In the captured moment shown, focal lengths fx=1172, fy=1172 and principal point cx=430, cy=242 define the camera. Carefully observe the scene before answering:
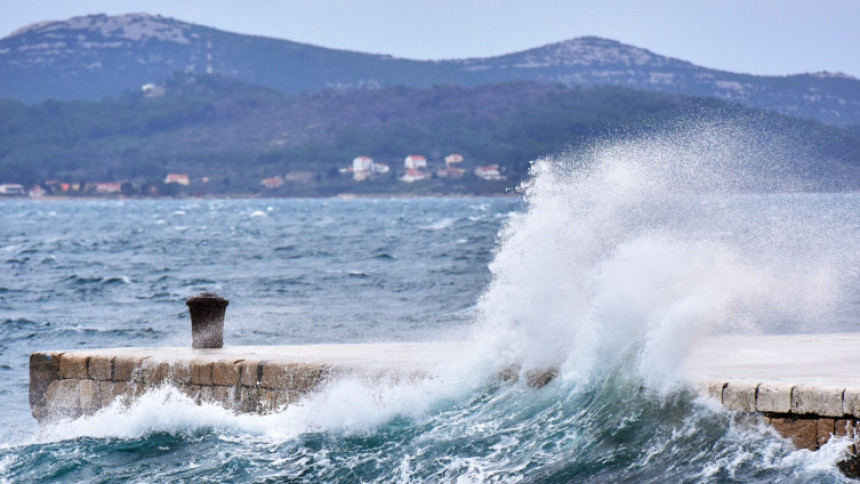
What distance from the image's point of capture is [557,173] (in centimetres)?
1222

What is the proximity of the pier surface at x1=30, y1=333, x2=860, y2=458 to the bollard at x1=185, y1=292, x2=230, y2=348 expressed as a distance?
7.4 inches

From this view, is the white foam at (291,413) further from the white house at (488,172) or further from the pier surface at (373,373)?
the white house at (488,172)

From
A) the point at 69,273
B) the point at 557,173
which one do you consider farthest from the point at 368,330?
the point at 69,273

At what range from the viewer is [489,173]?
19238 centimetres

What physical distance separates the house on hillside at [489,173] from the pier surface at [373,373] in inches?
6875

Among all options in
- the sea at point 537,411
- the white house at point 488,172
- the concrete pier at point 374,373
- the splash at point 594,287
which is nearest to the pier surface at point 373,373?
the concrete pier at point 374,373

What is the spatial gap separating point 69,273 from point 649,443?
31848 mm

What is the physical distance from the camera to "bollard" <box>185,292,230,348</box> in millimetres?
12758

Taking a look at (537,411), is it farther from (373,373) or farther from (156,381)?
(156,381)

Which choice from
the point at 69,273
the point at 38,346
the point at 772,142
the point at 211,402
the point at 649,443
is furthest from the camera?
the point at 772,142

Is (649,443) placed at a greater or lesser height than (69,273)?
greater

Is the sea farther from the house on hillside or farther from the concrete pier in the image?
the house on hillside

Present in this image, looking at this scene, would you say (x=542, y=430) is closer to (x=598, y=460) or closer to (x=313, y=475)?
(x=598, y=460)

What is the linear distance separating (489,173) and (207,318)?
180381mm
